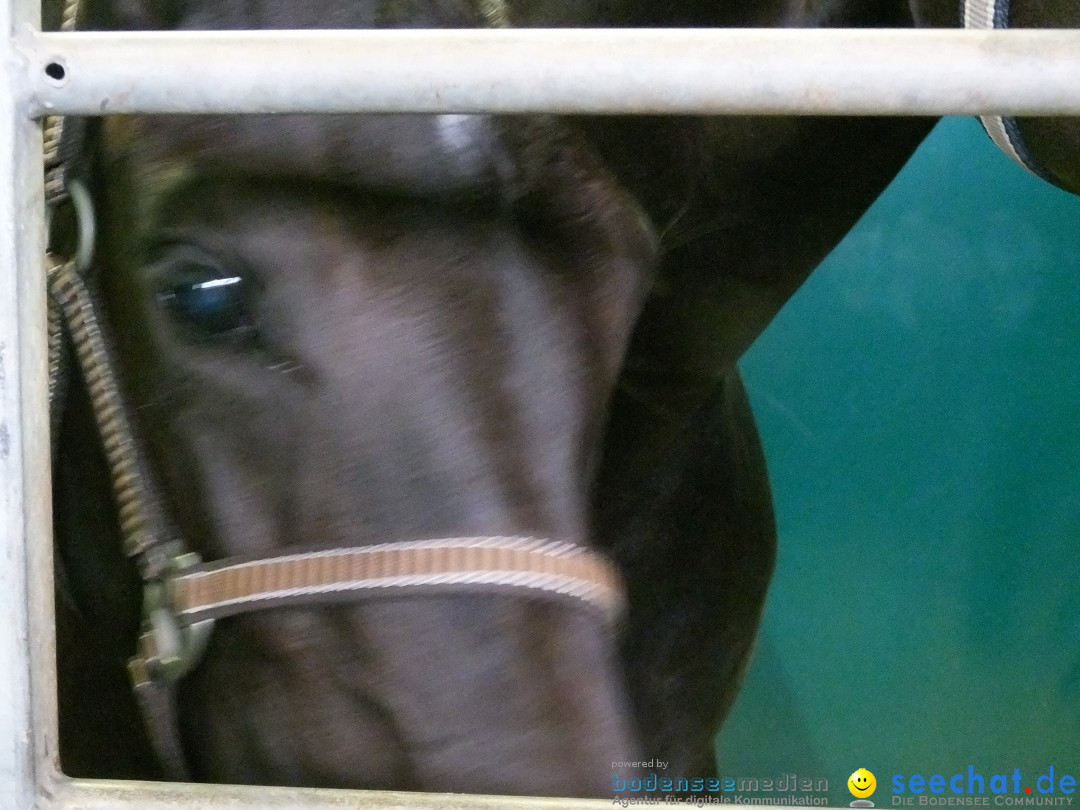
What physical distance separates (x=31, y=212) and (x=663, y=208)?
0.44m

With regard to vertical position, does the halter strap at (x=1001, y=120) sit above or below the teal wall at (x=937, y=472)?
above

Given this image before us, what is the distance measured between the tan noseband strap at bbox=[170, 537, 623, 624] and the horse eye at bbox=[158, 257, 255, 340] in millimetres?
110

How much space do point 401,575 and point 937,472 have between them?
43.6 inches

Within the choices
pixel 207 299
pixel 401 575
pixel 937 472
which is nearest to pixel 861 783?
pixel 401 575

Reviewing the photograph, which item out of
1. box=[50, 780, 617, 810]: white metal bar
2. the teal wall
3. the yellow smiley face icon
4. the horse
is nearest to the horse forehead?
the horse

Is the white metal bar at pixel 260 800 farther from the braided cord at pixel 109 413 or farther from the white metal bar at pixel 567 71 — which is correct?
the white metal bar at pixel 567 71

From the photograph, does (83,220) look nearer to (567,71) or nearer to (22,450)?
(22,450)

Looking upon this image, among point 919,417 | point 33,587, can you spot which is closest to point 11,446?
point 33,587

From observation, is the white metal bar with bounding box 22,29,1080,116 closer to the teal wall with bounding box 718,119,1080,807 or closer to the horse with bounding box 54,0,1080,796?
the horse with bounding box 54,0,1080,796

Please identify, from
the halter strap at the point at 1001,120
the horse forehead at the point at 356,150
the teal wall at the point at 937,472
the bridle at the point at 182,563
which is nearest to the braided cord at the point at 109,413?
the bridle at the point at 182,563

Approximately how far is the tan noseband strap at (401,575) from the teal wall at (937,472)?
0.98 metres

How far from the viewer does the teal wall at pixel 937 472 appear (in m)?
1.21

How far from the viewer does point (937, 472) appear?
127 centimetres

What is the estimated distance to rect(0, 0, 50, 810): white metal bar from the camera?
290mm
